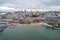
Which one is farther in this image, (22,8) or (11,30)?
(22,8)

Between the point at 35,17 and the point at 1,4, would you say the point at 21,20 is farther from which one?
the point at 1,4

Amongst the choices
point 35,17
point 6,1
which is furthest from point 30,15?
point 6,1

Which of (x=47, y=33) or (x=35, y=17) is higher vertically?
(x=35, y=17)

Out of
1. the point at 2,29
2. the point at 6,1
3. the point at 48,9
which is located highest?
the point at 6,1

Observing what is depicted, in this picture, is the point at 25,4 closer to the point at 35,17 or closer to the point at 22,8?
the point at 22,8

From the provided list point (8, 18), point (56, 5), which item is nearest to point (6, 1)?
point (8, 18)

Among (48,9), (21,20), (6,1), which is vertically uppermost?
(6,1)

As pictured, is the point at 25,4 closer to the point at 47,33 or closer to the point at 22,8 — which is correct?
the point at 22,8

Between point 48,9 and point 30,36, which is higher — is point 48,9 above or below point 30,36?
above

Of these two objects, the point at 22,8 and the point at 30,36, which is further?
the point at 22,8
